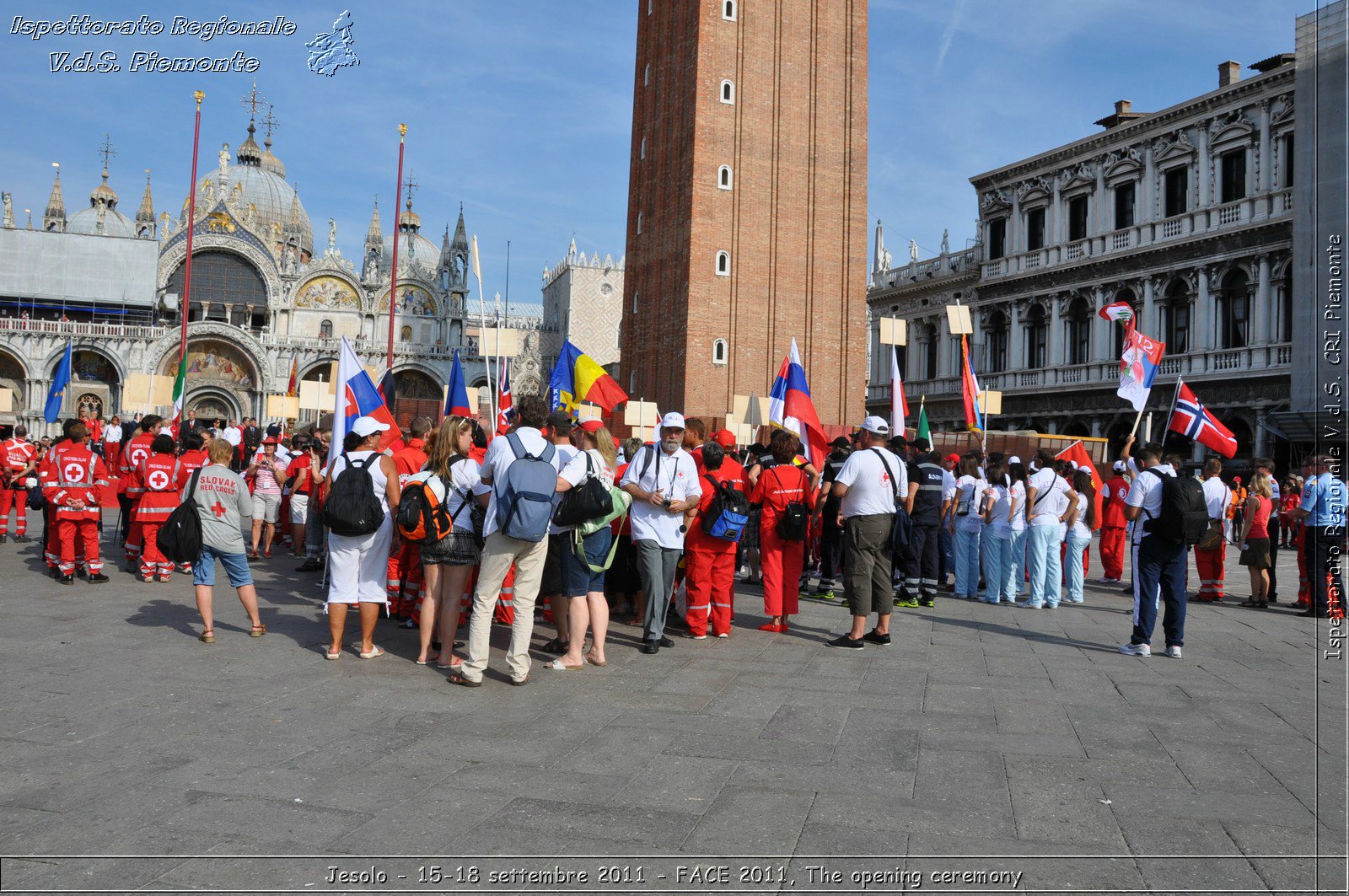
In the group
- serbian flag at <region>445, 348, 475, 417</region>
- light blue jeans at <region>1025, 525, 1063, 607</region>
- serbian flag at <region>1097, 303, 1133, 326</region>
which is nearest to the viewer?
light blue jeans at <region>1025, 525, 1063, 607</region>

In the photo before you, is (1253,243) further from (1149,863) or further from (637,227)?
(1149,863)

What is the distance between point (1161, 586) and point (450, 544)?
5573 mm

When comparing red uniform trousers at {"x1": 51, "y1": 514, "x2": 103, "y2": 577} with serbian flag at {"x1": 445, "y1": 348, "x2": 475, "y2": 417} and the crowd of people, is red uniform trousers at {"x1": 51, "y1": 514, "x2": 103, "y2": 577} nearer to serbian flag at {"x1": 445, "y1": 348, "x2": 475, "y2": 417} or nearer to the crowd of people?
the crowd of people

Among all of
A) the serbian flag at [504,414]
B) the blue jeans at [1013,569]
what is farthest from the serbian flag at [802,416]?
the serbian flag at [504,414]

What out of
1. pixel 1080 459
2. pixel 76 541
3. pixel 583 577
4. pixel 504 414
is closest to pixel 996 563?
pixel 1080 459

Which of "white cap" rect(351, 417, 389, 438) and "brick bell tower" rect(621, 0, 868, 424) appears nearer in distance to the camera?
"white cap" rect(351, 417, 389, 438)

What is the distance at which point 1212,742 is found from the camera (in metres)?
5.21

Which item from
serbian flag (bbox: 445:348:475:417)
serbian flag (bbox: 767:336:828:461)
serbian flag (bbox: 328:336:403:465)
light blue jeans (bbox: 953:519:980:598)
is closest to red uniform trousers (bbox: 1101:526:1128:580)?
light blue jeans (bbox: 953:519:980:598)

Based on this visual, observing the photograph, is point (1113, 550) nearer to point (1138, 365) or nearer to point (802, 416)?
point (1138, 365)

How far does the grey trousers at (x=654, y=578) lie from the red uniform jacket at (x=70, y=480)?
5.97 meters

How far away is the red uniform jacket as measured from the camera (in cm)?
953

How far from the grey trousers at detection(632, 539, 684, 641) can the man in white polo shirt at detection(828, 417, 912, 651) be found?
4.65ft

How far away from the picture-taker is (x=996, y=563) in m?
10.9

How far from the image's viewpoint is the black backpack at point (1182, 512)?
24.5 feet
